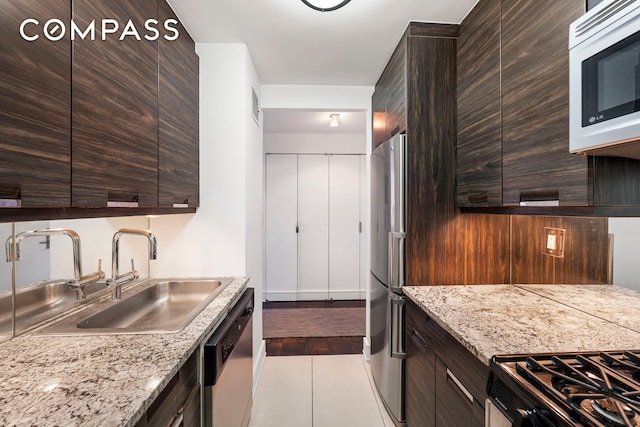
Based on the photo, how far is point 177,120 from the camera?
175cm

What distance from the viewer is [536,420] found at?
791mm

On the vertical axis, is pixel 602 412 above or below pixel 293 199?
below

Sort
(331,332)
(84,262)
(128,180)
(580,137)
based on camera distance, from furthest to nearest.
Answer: (331,332) < (84,262) < (128,180) < (580,137)

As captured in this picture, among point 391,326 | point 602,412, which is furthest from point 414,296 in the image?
point 602,412

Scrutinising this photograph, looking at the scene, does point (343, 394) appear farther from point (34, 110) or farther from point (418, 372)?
point (34, 110)

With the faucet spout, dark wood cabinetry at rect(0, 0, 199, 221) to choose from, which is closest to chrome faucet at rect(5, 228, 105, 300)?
the faucet spout

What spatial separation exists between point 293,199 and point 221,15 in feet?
9.60

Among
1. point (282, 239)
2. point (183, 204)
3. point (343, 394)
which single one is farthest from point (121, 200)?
point (282, 239)

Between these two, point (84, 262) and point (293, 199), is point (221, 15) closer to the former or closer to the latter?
point (84, 262)

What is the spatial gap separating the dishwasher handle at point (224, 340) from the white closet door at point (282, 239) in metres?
2.67

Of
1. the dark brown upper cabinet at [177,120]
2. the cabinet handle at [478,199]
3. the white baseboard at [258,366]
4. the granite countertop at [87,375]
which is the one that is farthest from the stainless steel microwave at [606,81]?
the white baseboard at [258,366]

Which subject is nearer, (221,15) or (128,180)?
(128,180)

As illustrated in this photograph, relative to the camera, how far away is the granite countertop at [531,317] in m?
1.07

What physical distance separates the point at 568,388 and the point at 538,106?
38.6 inches
